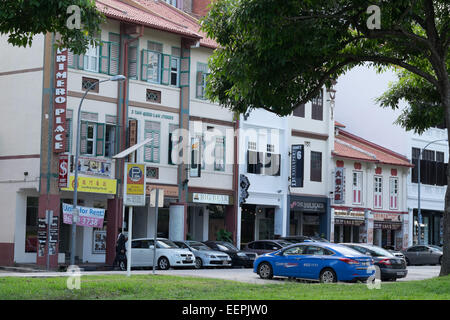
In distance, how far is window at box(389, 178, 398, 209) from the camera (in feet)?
178

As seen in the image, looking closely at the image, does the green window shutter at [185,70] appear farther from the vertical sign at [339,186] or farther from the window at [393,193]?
the window at [393,193]

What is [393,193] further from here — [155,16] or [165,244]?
[165,244]

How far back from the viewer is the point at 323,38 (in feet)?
69.1

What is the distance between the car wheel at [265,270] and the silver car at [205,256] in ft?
27.2

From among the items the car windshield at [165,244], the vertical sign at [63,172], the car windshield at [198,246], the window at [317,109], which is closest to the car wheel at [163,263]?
the car windshield at [165,244]

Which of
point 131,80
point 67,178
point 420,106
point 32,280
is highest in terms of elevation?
point 131,80

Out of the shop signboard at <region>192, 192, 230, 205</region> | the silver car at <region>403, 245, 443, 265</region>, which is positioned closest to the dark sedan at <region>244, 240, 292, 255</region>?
the shop signboard at <region>192, 192, 230, 205</region>

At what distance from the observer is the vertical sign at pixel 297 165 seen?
4622 cm

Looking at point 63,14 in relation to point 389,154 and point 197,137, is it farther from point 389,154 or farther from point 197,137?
point 389,154

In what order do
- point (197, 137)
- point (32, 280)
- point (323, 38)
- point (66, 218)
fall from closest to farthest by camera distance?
point (32, 280) < point (323, 38) < point (66, 218) < point (197, 137)
